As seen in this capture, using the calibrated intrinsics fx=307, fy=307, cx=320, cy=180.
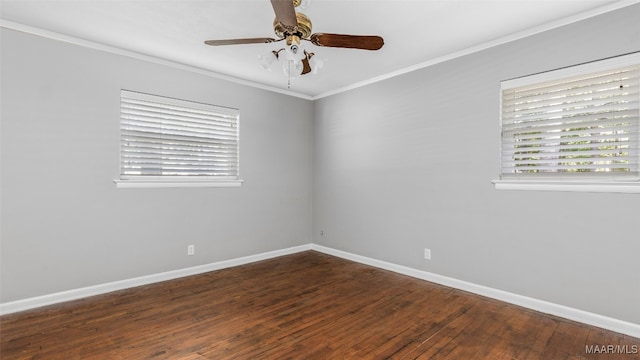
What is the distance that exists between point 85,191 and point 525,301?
4.38 meters

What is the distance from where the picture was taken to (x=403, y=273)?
3.82 meters

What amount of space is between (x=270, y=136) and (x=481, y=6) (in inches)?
120

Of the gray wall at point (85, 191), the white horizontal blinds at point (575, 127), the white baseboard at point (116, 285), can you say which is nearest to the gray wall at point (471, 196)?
the white horizontal blinds at point (575, 127)

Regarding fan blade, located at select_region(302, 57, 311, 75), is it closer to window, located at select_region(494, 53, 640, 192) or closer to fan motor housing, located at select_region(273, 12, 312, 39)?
fan motor housing, located at select_region(273, 12, 312, 39)

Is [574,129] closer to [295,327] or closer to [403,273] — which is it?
[403,273]

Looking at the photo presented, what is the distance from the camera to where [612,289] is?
243cm

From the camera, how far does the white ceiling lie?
2.41m

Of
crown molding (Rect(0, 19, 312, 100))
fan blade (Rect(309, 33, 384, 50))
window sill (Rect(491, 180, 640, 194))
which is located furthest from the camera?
crown molding (Rect(0, 19, 312, 100))

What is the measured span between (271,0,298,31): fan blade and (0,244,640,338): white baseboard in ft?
9.94

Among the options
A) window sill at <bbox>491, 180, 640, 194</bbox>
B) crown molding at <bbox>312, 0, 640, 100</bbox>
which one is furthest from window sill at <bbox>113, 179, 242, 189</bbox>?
window sill at <bbox>491, 180, 640, 194</bbox>

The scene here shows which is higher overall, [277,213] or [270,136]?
[270,136]

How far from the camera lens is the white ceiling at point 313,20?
241 centimetres

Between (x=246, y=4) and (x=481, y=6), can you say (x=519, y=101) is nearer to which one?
(x=481, y=6)

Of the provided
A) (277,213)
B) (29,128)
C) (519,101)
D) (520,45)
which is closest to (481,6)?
(520,45)
